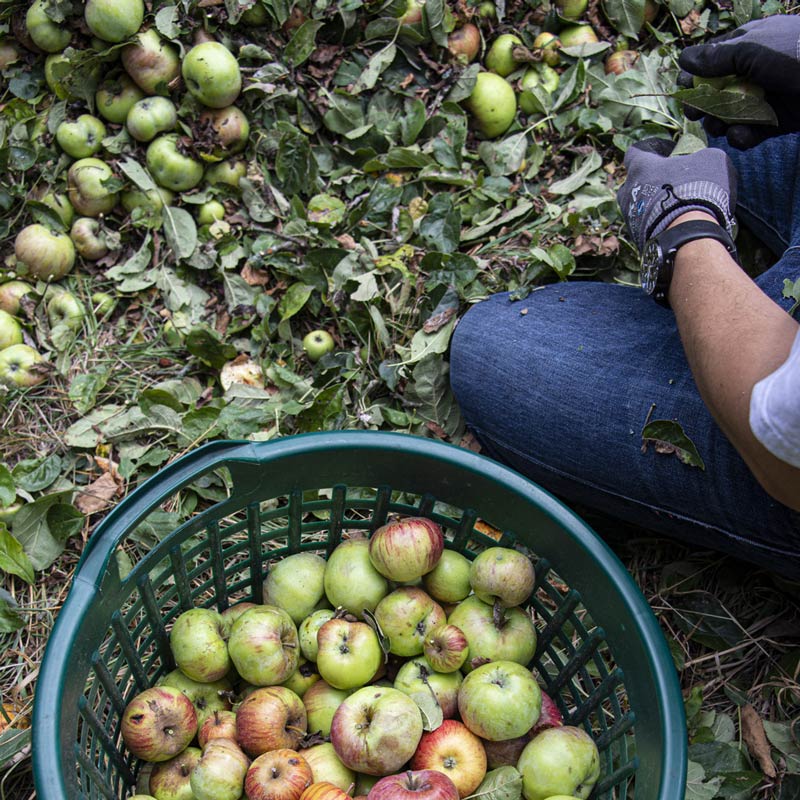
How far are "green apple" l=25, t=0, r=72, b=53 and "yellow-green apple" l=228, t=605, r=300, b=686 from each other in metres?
2.36

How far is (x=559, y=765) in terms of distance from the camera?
1.54m

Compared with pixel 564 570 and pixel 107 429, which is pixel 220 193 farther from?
pixel 564 570

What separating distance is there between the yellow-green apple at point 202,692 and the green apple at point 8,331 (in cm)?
148

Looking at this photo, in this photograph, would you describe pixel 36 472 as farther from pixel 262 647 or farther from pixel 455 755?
pixel 455 755

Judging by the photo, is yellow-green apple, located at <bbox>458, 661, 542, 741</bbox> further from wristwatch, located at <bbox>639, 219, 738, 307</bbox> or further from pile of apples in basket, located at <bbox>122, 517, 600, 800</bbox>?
wristwatch, located at <bbox>639, 219, 738, 307</bbox>

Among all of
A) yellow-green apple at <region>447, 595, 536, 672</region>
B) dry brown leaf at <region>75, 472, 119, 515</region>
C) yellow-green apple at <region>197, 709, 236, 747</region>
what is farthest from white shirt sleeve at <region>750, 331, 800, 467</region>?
dry brown leaf at <region>75, 472, 119, 515</region>

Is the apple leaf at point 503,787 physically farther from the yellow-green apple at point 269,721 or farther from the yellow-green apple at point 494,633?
the yellow-green apple at point 269,721

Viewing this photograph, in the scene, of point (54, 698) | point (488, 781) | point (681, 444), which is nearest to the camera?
point (54, 698)

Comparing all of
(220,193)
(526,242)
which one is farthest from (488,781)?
(220,193)

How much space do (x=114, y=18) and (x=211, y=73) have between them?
0.39 metres

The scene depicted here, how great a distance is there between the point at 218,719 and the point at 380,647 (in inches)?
15.5

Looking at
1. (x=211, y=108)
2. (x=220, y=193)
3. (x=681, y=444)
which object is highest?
(x=211, y=108)

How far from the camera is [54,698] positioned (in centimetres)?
134

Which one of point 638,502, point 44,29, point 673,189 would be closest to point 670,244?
point 673,189
